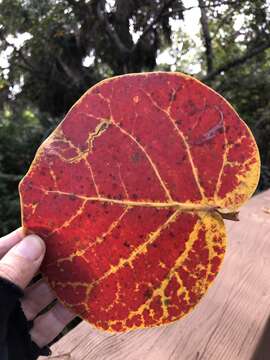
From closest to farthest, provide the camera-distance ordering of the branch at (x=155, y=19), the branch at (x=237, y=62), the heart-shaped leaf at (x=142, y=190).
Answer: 1. the heart-shaped leaf at (x=142, y=190)
2. the branch at (x=155, y=19)
3. the branch at (x=237, y=62)

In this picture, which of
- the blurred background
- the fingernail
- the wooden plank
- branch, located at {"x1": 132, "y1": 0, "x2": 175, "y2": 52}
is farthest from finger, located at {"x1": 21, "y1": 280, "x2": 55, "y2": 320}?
branch, located at {"x1": 132, "y1": 0, "x2": 175, "y2": 52}

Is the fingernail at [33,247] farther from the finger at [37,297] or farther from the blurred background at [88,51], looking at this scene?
the blurred background at [88,51]

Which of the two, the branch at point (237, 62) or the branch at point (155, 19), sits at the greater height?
the branch at point (155, 19)

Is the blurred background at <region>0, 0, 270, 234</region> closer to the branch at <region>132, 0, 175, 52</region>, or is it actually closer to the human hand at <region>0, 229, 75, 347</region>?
the branch at <region>132, 0, 175, 52</region>

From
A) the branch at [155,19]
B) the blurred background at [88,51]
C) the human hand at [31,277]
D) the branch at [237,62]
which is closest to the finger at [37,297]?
the human hand at [31,277]

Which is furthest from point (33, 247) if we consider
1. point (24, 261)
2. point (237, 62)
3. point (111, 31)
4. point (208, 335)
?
point (237, 62)

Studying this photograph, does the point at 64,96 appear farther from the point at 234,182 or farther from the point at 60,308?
the point at 234,182

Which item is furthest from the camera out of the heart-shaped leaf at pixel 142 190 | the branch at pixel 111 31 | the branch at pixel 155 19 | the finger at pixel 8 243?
the branch at pixel 155 19
